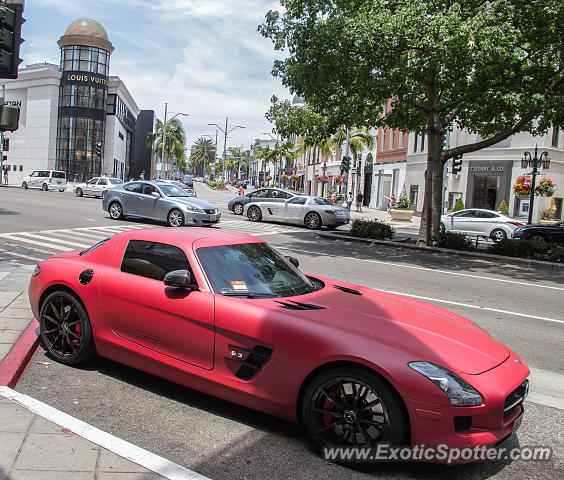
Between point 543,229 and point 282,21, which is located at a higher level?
point 282,21

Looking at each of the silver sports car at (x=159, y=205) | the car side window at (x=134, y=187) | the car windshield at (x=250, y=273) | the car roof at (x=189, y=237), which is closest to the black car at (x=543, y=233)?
the silver sports car at (x=159, y=205)

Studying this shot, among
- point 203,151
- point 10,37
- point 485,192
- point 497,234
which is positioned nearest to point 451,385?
point 10,37

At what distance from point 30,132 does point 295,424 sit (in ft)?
217

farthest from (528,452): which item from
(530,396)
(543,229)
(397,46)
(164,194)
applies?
(543,229)

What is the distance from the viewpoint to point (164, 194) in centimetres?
1841

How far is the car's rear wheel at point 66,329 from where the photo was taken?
4.56 m

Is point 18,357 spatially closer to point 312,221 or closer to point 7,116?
point 7,116

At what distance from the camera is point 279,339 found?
3.49 metres

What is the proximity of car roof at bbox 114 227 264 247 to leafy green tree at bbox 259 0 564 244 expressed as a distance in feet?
32.1

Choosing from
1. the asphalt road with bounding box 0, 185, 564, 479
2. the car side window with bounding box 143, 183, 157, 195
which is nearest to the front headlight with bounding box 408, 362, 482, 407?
the asphalt road with bounding box 0, 185, 564, 479

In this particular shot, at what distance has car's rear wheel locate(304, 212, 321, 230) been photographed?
21.8 meters

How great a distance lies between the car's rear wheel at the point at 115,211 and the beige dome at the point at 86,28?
48493 millimetres

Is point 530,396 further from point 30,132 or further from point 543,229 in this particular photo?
point 30,132

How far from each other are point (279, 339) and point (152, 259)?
5.16 ft
